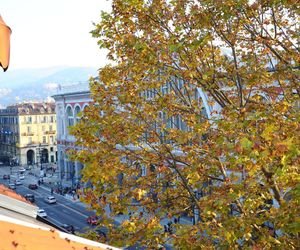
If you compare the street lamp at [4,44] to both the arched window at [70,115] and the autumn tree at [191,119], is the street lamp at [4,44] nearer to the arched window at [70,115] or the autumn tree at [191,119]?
the autumn tree at [191,119]

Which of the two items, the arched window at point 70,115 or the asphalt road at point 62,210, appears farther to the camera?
the arched window at point 70,115

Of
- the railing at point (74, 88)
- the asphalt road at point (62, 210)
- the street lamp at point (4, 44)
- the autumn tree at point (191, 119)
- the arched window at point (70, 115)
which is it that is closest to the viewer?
the street lamp at point (4, 44)

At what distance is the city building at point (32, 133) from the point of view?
8425 centimetres

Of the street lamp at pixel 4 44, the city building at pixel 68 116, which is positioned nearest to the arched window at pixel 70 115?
the city building at pixel 68 116

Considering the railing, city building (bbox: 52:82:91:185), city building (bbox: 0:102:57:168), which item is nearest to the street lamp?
the railing

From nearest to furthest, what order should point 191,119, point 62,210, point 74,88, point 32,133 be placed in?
1. point 191,119
2. point 62,210
3. point 74,88
4. point 32,133

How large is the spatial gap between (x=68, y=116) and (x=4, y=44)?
52862 mm

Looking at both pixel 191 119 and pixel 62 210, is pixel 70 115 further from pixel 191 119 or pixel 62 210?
pixel 191 119

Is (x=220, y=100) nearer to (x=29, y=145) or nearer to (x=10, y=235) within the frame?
(x=10, y=235)

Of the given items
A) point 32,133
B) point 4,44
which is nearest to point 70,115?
point 32,133

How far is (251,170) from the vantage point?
6.52 metres

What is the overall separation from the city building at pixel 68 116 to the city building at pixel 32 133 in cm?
2615

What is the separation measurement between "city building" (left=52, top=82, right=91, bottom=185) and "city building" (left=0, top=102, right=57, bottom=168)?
85.8 feet

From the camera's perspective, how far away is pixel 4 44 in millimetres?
2674
